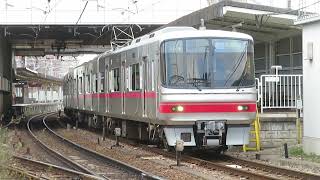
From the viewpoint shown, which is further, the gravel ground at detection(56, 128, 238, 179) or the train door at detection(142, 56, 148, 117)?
the train door at detection(142, 56, 148, 117)

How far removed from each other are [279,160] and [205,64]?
9.22ft

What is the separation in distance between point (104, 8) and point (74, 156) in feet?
50.9

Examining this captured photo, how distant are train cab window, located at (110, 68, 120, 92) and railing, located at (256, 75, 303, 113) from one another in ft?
14.4

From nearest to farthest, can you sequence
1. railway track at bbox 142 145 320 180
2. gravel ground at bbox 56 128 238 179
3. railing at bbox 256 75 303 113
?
railway track at bbox 142 145 320 180, gravel ground at bbox 56 128 238 179, railing at bbox 256 75 303 113

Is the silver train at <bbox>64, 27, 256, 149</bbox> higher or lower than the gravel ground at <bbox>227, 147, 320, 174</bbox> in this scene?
higher

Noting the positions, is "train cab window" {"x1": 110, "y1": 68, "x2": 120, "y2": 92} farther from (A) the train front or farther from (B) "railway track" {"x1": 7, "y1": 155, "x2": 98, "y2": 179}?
(A) the train front

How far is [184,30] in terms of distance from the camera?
14.7 metres

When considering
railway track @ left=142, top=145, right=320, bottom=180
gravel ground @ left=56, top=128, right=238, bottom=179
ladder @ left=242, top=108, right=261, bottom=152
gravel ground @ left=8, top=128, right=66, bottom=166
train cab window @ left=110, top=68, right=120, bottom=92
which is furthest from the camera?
train cab window @ left=110, top=68, right=120, bottom=92

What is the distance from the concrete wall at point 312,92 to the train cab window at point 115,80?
6.54 metres

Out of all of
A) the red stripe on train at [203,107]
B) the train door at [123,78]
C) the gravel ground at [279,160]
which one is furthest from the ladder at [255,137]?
the train door at [123,78]

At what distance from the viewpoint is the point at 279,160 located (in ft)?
46.5

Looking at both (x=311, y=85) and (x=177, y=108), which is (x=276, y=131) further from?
(x=177, y=108)

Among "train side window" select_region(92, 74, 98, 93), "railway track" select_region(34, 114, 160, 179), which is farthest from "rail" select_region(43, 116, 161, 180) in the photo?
"train side window" select_region(92, 74, 98, 93)

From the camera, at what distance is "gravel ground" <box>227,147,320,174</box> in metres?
12.9
